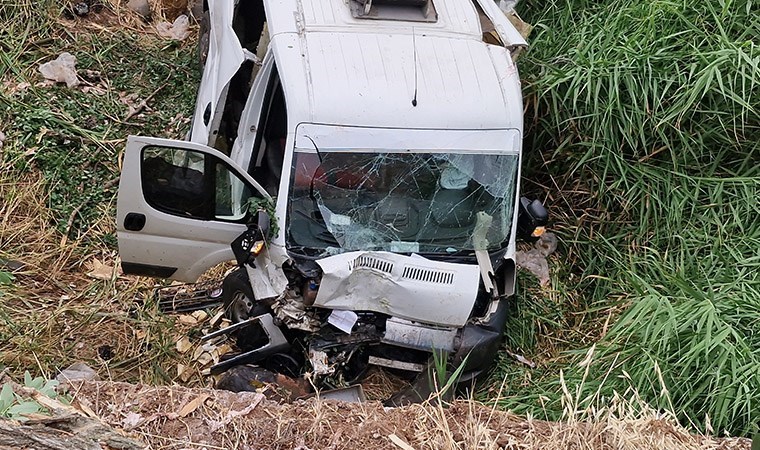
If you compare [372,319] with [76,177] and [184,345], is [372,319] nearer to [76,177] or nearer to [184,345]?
[184,345]

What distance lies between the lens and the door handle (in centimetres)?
444

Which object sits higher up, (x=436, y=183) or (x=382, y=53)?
(x=382, y=53)

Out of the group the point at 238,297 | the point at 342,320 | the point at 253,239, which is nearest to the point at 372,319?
the point at 342,320

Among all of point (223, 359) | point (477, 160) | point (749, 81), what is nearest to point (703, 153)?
point (749, 81)

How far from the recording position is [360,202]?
436 cm

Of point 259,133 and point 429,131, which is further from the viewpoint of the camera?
point 259,133

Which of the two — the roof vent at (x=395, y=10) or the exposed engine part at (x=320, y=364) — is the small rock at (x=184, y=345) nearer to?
the exposed engine part at (x=320, y=364)

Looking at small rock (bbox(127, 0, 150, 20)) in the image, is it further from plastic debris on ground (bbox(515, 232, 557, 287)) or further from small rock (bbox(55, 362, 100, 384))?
plastic debris on ground (bbox(515, 232, 557, 287))

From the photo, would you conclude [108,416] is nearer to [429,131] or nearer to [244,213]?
[244,213]

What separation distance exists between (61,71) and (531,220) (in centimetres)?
438

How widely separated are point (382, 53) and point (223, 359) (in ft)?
6.77

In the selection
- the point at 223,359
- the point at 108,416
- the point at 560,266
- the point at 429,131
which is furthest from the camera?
the point at 560,266

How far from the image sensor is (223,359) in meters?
4.61

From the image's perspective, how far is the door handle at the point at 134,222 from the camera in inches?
175
